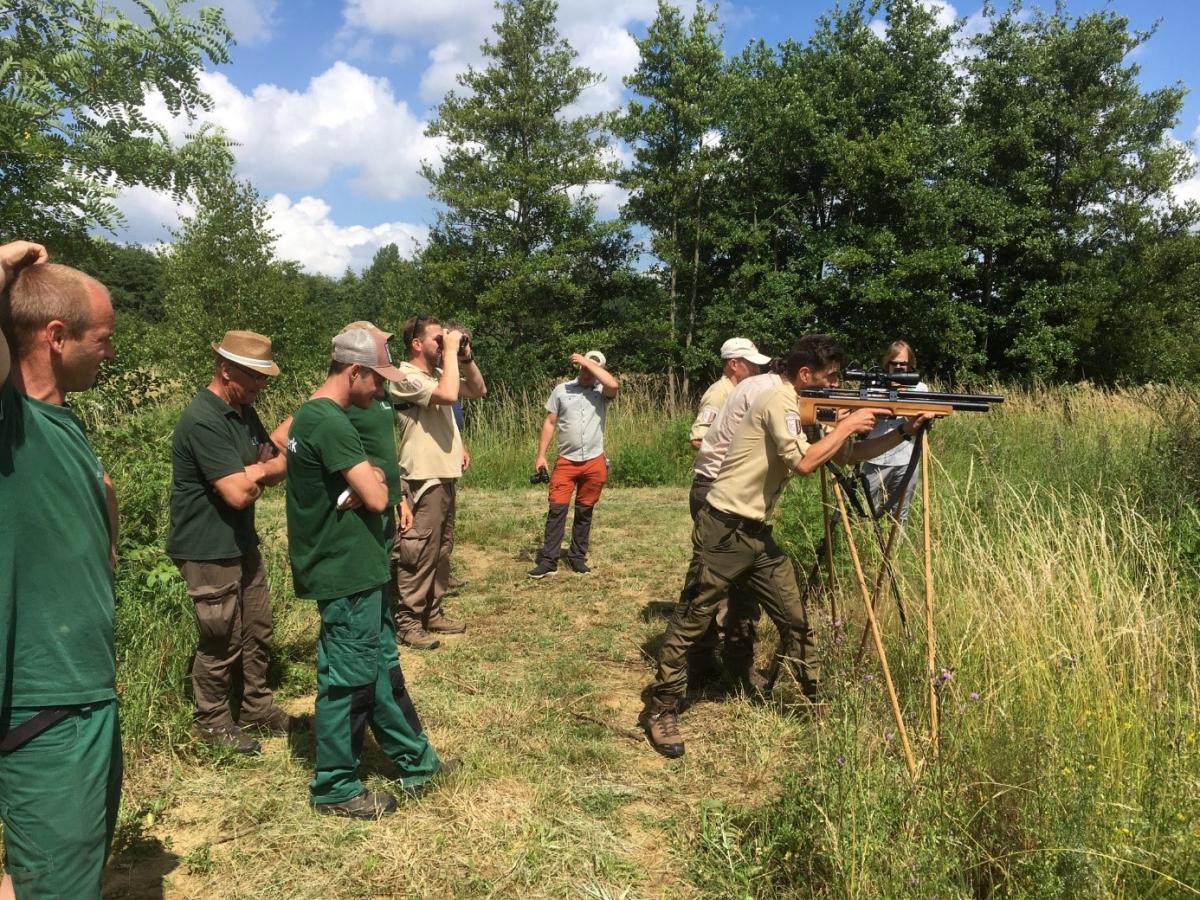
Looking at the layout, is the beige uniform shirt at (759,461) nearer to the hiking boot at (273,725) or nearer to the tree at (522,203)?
the hiking boot at (273,725)

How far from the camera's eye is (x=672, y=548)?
788cm

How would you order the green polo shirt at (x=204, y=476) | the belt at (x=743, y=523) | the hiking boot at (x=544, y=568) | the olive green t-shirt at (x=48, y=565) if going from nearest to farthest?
the olive green t-shirt at (x=48, y=565) < the green polo shirt at (x=204, y=476) < the belt at (x=743, y=523) < the hiking boot at (x=544, y=568)

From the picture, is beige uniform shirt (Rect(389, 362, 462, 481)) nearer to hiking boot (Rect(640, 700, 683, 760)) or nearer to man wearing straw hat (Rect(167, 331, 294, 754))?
man wearing straw hat (Rect(167, 331, 294, 754))

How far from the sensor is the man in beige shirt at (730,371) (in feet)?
17.1

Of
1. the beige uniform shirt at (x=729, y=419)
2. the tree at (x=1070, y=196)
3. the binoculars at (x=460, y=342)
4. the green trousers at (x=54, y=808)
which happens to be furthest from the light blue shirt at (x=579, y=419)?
the tree at (x=1070, y=196)

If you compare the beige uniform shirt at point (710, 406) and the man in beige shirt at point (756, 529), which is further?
the beige uniform shirt at point (710, 406)

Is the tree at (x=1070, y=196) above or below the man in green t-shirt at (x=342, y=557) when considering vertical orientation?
above

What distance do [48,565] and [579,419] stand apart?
5106 mm

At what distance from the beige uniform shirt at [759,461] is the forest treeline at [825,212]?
15.7 m

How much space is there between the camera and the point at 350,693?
121 inches

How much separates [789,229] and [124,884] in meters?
22.1

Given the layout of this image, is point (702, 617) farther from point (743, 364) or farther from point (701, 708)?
point (743, 364)

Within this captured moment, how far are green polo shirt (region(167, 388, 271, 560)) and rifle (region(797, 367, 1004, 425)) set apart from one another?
2608 mm

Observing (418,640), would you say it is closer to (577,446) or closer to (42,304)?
(577,446)
